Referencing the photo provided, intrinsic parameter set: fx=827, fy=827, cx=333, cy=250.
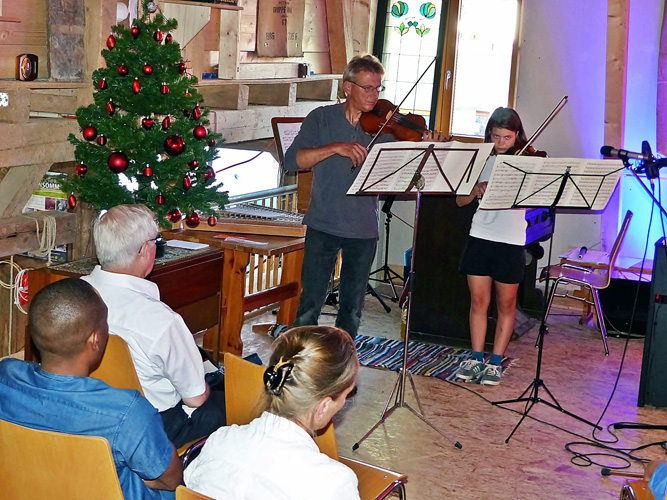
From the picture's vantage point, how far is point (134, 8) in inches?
175

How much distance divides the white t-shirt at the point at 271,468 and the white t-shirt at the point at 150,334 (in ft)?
2.57

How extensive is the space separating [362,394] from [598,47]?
12.9 feet

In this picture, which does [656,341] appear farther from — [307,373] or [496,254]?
[307,373]

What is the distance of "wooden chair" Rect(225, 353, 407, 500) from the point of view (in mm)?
2409

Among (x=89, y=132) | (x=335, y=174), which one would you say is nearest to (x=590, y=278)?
(x=335, y=174)

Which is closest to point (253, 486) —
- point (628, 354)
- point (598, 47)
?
point (628, 354)

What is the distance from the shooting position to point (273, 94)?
6.09 metres

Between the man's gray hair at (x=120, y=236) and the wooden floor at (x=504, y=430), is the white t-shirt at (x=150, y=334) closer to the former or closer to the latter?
the man's gray hair at (x=120, y=236)

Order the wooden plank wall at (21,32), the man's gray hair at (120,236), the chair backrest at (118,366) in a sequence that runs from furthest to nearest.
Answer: the wooden plank wall at (21,32), the man's gray hair at (120,236), the chair backrest at (118,366)

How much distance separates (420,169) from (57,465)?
2.29 m

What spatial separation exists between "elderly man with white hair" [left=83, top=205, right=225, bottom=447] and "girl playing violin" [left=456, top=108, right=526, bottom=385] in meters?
2.13

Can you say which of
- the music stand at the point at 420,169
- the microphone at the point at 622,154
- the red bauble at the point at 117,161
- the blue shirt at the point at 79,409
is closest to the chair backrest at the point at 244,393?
the blue shirt at the point at 79,409

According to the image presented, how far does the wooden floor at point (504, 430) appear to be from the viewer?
12.1ft

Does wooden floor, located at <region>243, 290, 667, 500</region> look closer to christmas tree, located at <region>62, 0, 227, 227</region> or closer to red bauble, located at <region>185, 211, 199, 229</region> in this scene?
red bauble, located at <region>185, 211, 199, 229</region>
